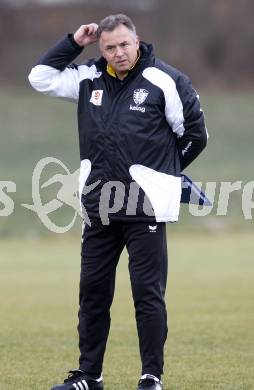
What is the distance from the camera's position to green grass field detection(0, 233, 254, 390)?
7566mm

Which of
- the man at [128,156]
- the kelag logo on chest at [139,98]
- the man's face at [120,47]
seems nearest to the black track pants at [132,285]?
the man at [128,156]

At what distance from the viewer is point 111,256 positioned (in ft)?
22.8

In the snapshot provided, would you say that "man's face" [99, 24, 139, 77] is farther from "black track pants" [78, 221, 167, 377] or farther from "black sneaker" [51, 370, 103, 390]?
"black sneaker" [51, 370, 103, 390]

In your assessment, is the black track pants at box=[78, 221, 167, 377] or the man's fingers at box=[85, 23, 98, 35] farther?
the man's fingers at box=[85, 23, 98, 35]

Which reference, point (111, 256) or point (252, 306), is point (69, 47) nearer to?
point (111, 256)

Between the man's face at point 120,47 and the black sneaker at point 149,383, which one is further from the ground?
the man's face at point 120,47

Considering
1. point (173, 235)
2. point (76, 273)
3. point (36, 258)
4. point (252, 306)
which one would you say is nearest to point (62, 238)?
point (173, 235)

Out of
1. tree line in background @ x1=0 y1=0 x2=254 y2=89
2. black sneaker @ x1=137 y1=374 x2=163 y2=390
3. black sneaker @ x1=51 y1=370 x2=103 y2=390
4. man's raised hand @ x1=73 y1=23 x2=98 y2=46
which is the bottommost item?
black sneaker @ x1=51 y1=370 x2=103 y2=390

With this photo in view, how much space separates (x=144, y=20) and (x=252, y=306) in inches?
1577

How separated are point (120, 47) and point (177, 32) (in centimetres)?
4370

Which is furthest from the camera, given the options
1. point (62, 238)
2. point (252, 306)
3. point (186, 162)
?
point (62, 238)

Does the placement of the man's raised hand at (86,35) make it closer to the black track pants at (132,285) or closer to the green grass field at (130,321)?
the black track pants at (132,285)

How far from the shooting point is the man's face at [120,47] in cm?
665

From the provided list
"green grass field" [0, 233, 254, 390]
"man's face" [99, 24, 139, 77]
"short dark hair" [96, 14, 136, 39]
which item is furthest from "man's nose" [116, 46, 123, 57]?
"green grass field" [0, 233, 254, 390]
